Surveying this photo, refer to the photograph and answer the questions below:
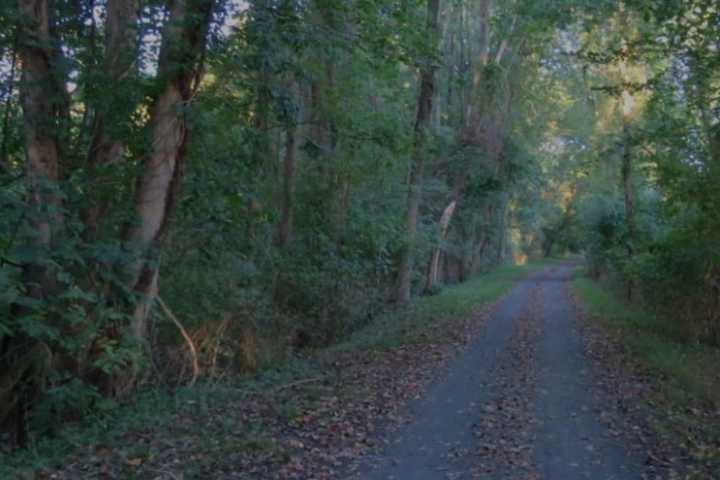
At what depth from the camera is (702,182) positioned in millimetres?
14328

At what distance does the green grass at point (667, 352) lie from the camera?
36.4ft

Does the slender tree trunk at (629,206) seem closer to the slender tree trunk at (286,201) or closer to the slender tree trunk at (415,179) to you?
the slender tree trunk at (415,179)

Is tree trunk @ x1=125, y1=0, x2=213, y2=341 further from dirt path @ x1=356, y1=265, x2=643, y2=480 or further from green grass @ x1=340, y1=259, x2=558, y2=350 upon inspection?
green grass @ x1=340, y1=259, x2=558, y2=350

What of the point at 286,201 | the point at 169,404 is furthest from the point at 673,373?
the point at 286,201

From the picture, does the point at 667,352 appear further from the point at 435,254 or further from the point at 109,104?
the point at 435,254

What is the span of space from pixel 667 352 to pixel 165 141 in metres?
10.4

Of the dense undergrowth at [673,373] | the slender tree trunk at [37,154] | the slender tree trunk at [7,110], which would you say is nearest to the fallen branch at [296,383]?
the slender tree trunk at [37,154]

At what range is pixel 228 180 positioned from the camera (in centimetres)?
1184

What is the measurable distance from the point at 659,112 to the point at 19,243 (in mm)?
14603

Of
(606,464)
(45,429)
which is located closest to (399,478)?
(606,464)

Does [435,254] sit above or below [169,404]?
above

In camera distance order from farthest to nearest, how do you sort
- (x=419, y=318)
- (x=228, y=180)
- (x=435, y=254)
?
(x=435, y=254), (x=419, y=318), (x=228, y=180)

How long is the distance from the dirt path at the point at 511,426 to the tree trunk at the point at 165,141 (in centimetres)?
446

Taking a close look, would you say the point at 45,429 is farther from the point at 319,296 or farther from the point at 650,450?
the point at 319,296
